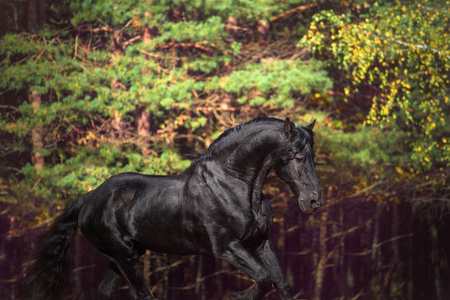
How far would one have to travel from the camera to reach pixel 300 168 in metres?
4.24

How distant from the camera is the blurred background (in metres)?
10.9

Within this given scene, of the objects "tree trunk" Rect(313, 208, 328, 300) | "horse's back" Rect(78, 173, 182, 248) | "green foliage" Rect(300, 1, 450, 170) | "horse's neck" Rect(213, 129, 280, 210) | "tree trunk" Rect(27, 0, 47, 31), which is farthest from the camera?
"tree trunk" Rect(313, 208, 328, 300)

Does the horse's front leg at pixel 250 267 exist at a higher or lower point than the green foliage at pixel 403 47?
higher

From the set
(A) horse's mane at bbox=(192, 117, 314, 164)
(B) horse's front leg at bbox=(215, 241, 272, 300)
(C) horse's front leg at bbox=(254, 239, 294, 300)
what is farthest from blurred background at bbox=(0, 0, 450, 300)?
(B) horse's front leg at bbox=(215, 241, 272, 300)

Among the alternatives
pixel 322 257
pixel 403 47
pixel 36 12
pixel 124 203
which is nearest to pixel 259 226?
pixel 124 203

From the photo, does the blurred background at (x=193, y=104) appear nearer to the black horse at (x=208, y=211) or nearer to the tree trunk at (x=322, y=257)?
the tree trunk at (x=322, y=257)

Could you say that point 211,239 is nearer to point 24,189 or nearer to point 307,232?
point 24,189

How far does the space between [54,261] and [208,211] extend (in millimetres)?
1544

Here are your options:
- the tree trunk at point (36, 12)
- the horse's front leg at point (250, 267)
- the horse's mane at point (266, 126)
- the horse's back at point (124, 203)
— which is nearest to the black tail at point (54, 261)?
the horse's back at point (124, 203)

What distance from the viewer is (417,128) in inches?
539

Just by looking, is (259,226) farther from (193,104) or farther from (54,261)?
(193,104)

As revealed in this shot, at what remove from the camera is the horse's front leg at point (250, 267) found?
416 centimetres

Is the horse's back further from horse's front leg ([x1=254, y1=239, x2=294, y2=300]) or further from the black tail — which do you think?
horse's front leg ([x1=254, y1=239, x2=294, y2=300])

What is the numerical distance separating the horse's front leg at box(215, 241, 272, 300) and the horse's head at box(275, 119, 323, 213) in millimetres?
484
